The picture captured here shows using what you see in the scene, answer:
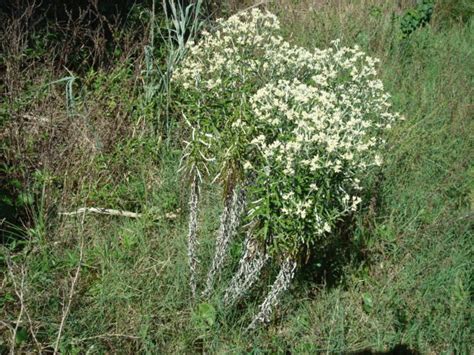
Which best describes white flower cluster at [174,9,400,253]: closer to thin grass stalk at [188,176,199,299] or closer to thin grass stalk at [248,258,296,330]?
thin grass stalk at [248,258,296,330]

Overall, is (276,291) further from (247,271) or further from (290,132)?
(290,132)

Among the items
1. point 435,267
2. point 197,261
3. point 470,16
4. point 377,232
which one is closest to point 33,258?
point 197,261

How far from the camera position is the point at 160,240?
3262 mm

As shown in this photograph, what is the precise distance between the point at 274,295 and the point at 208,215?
0.97 m

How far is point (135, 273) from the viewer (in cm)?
297

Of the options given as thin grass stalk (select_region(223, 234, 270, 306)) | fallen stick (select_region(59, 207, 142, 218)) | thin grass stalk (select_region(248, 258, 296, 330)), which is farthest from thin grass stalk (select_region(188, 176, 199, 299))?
fallen stick (select_region(59, 207, 142, 218))

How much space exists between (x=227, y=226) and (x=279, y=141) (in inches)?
23.0

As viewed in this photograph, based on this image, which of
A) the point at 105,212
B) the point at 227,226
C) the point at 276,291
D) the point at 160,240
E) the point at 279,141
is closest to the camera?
the point at 279,141

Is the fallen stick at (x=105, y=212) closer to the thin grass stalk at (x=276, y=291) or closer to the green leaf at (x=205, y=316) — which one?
the green leaf at (x=205, y=316)

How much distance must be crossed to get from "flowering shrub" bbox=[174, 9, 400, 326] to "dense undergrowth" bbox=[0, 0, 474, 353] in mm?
349

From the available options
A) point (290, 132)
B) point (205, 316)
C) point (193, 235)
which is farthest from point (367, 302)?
point (290, 132)

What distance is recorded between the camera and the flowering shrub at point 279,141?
2271 mm

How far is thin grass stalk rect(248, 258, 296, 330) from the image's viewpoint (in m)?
2.48

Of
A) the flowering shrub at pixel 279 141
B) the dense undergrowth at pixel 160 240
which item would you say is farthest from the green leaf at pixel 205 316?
the flowering shrub at pixel 279 141
